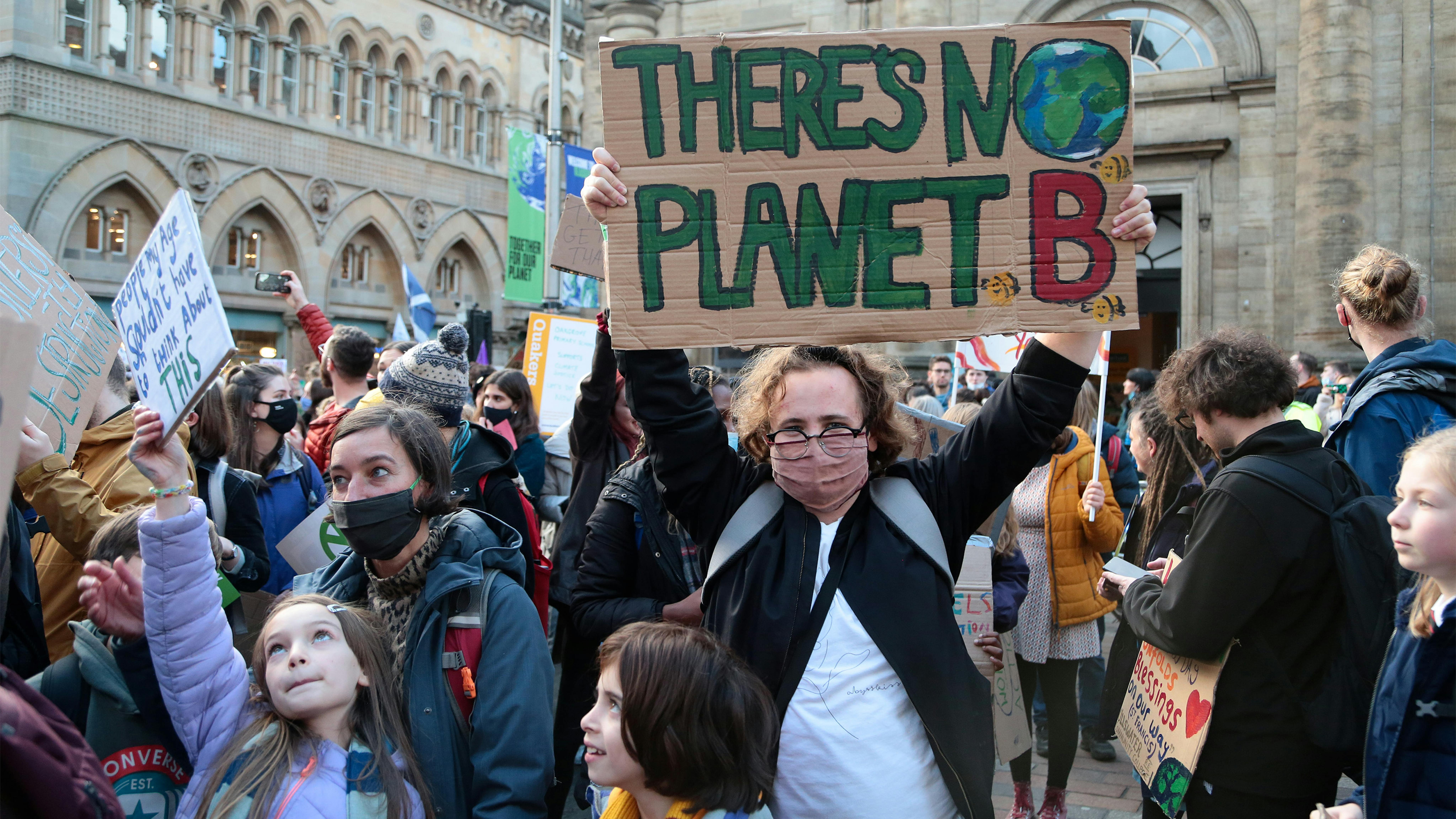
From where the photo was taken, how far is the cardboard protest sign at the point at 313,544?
141 inches

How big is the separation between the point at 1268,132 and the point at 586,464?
12.6m

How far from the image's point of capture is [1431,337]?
483 inches

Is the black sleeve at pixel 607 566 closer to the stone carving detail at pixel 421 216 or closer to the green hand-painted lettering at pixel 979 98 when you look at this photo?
the green hand-painted lettering at pixel 979 98

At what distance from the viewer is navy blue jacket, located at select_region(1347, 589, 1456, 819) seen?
1.97m

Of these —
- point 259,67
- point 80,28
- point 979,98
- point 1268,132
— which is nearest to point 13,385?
point 979,98

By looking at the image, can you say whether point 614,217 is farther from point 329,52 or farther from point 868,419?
point 329,52

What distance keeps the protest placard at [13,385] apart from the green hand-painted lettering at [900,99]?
1726 mm

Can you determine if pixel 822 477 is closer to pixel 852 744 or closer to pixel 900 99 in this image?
pixel 852 744

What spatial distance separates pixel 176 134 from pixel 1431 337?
88.9 ft

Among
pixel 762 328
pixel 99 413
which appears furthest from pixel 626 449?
pixel 762 328

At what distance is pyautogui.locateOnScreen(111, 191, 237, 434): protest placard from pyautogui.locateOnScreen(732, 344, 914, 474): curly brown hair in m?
1.10

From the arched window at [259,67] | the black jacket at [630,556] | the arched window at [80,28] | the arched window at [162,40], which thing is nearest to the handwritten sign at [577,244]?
the black jacket at [630,556]

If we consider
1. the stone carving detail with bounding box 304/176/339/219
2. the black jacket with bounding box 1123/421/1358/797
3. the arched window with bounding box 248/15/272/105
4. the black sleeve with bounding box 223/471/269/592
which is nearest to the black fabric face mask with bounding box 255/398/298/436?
the black sleeve with bounding box 223/471/269/592

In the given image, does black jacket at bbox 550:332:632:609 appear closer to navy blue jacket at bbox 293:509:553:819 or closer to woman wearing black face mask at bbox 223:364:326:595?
woman wearing black face mask at bbox 223:364:326:595
